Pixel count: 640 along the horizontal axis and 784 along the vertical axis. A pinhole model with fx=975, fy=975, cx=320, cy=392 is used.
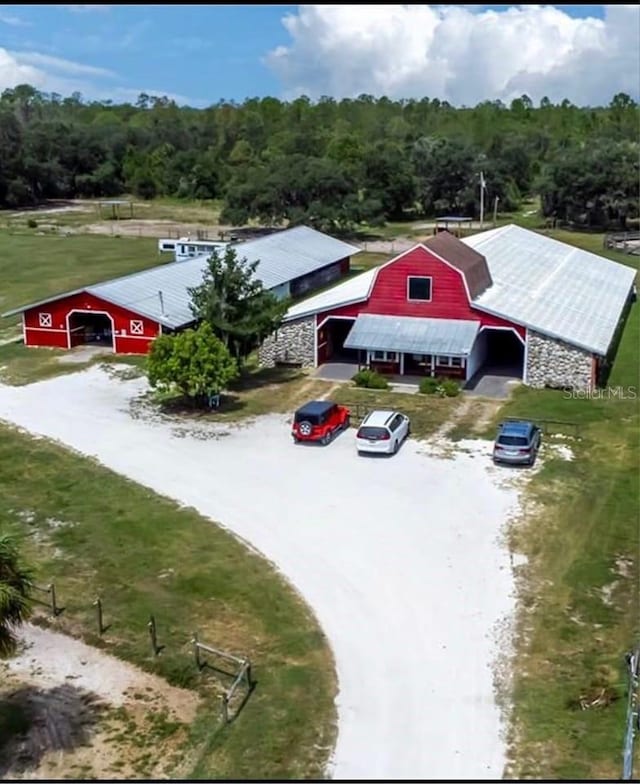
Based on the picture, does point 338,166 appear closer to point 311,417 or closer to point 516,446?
point 311,417

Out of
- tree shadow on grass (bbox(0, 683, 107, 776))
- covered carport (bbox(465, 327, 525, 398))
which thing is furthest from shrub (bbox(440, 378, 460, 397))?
tree shadow on grass (bbox(0, 683, 107, 776))

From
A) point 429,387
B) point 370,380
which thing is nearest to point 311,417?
point 370,380

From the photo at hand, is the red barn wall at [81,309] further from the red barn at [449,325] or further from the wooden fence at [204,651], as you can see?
the wooden fence at [204,651]

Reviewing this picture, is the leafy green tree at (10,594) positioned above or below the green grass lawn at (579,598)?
above

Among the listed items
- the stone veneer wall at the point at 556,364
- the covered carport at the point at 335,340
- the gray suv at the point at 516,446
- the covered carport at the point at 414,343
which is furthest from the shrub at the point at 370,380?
the gray suv at the point at 516,446

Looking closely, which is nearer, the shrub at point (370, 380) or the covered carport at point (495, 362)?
the shrub at point (370, 380)

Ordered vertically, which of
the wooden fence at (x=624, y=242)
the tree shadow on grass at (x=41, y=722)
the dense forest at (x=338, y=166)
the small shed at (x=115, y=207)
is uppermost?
the dense forest at (x=338, y=166)

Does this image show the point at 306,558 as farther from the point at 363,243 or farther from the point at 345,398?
the point at 363,243
